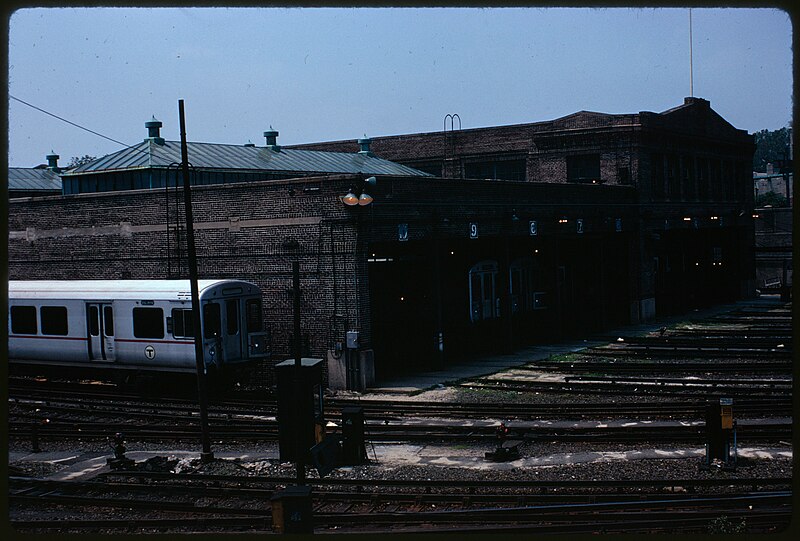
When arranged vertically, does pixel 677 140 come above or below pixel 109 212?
above

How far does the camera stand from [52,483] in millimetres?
14531

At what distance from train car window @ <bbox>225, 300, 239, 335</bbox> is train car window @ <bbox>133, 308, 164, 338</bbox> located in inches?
68.6

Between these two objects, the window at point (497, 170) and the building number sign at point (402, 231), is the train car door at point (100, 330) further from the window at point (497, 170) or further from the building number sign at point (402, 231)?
the window at point (497, 170)

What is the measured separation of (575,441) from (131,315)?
1282 centimetres

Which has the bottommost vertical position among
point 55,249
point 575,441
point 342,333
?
point 575,441

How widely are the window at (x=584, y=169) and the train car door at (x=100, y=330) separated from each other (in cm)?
2656

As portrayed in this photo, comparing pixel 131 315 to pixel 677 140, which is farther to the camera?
pixel 677 140

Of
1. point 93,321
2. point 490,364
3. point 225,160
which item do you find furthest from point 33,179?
point 490,364

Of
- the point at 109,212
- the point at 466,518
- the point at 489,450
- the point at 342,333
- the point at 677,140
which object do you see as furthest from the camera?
the point at 677,140

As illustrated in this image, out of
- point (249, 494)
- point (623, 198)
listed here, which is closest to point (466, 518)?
point (249, 494)

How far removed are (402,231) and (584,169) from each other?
2036 cm

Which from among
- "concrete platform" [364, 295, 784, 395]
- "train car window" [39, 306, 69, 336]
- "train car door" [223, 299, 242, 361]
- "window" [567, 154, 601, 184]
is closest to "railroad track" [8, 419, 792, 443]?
"train car door" [223, 299, 242, 361]

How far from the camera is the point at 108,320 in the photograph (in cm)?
2362

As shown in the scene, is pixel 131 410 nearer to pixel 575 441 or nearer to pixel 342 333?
pixel 342 333
